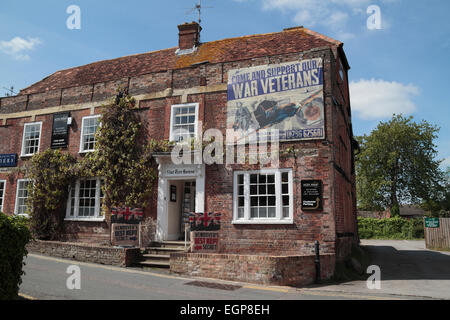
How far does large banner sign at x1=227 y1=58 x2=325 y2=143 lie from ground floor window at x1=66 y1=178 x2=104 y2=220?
21.5 feet

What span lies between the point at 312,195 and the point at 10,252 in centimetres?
874

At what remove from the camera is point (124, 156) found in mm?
14398

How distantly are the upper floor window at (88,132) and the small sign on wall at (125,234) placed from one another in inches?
198

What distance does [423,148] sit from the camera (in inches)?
1719

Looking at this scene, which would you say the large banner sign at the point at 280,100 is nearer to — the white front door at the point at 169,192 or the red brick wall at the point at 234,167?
the red brick wall at the point at 234,167

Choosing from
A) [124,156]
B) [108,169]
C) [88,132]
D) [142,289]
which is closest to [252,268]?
[142,289]

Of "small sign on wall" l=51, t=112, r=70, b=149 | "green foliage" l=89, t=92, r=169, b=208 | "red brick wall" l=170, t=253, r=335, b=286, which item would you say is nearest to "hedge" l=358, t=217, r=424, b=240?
"red brick wall" l=170, t=253, r=335, b=286

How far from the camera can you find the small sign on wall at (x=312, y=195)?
1152 cm

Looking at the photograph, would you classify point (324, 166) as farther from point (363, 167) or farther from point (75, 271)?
point (363, 167)

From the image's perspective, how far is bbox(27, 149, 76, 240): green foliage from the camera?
1544cm

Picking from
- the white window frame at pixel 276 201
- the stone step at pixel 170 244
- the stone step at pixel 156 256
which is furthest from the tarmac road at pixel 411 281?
the stone step at pixel 170 244

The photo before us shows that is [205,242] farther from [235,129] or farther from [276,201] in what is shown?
[235,129]

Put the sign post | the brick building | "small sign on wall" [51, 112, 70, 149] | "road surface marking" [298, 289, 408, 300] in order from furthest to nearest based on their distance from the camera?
the sign post < "small sign on wall" [51, 112, 70, 149] < the brick building < "road surface marking" [298, 289, 408, 300]

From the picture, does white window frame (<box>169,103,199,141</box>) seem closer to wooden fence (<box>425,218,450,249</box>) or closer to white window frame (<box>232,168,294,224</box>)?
white window frame (<box>232,168,294,224</box>)
